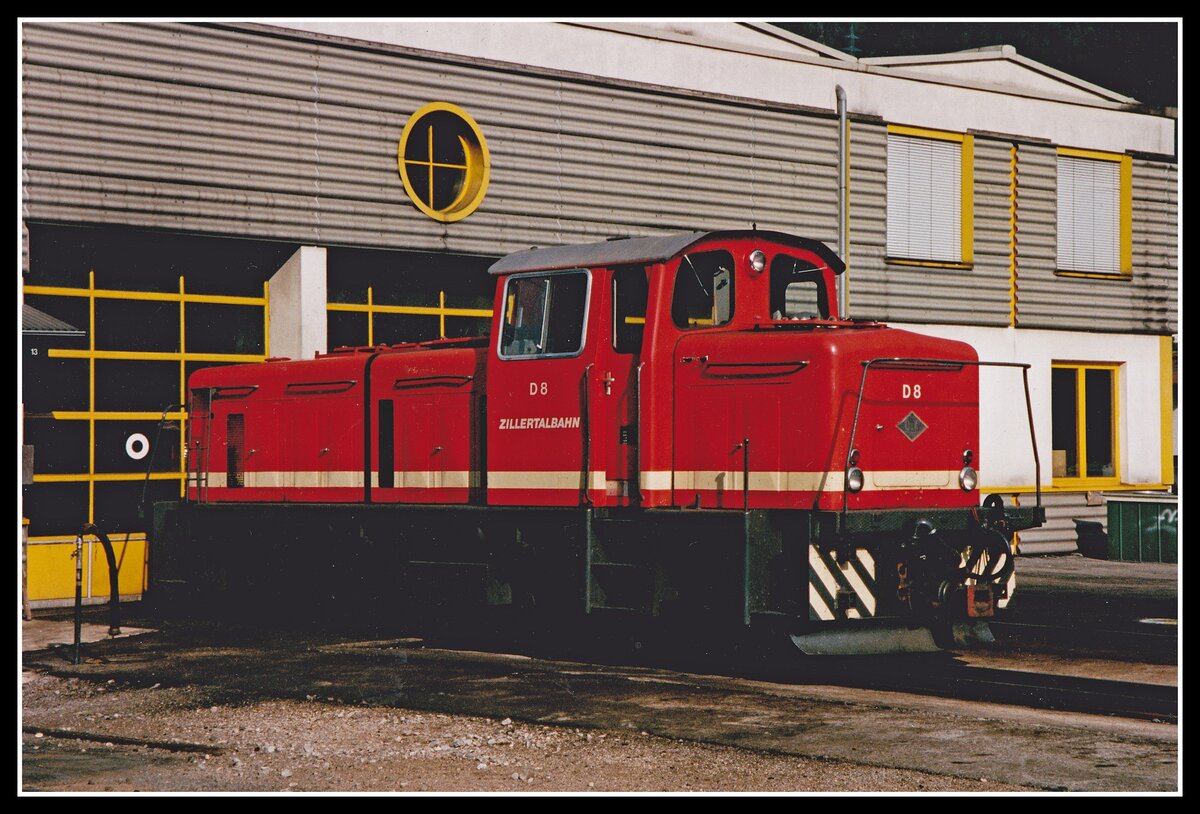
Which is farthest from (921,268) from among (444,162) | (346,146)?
(346,146)

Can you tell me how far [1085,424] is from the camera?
24375 mm

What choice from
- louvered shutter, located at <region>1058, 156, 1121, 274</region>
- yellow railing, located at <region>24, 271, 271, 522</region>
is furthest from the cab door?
louvered shutter, located at <region>1058, 156, 1121, 274</region>

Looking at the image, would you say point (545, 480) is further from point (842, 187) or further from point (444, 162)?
point (842, 187)

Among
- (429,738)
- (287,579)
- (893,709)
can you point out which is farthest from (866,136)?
(429,738)

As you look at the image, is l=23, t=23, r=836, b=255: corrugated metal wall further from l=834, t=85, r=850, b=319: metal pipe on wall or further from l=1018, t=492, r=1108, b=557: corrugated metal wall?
l=1018, t=492, r=1108, b=557: corrugated metal wall

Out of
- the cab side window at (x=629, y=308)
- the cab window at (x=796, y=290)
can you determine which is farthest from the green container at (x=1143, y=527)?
the cab side window at (x=629, y=308)

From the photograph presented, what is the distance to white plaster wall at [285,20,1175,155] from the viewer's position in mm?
18656

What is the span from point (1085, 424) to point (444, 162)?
37.1 feet

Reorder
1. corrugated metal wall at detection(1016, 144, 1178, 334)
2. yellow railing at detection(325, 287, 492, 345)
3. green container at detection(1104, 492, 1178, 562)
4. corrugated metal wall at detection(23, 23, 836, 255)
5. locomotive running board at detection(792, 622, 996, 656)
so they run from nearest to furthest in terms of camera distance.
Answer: locomotive running board at detection(792, 622, 996, 656)
corrugated metal wall at detection(23, 23, 836, 255)
yellow railing at detection(325, 287, 492, 345)
green container at detection(1104, 492, 1178, 562)
corrugated metal wall at detection(1016, 144, 1178, 334)

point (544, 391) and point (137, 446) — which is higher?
point (544, 391)

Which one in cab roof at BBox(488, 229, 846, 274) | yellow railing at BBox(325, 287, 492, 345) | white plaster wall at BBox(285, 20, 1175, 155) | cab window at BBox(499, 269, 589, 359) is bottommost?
cab window at BBox(499, 269, 589, 359)

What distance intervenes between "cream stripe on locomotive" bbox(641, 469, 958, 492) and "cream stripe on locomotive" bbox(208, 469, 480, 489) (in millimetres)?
1917

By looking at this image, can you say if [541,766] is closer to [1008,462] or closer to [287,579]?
[287,579]

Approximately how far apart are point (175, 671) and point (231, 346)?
22.5ft
